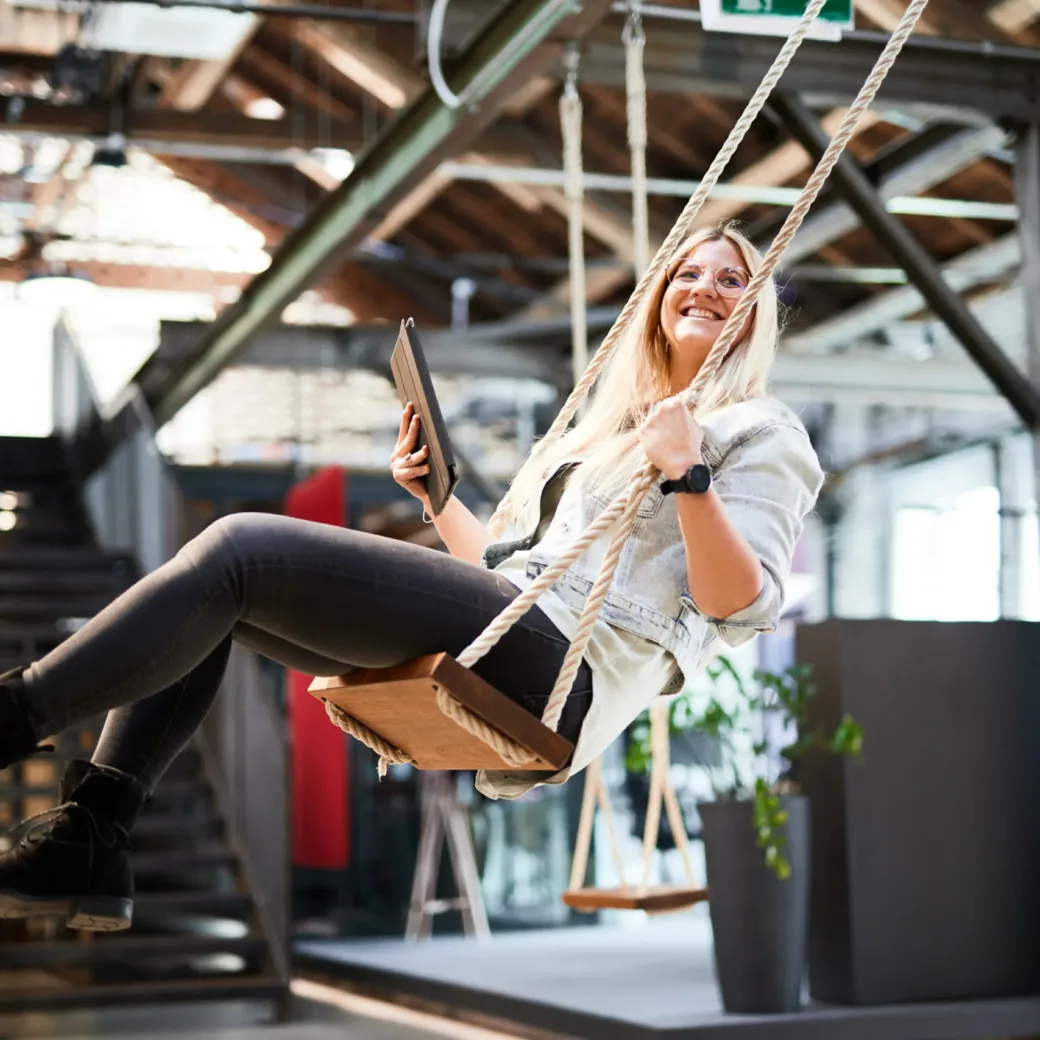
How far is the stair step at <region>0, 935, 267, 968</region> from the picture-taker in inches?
260

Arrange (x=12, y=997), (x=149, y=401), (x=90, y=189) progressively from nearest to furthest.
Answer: (x=12, y=997) → (x=149, y=401) → (x=90, y=189)

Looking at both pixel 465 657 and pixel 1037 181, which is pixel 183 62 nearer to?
pixel 1037 181

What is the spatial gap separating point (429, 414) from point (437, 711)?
1.45 ft

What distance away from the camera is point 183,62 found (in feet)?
38.8

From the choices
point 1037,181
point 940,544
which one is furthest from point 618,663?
point 940,544

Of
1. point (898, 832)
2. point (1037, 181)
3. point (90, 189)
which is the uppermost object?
point (90, 189)

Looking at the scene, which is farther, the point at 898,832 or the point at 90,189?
the point at 90,189

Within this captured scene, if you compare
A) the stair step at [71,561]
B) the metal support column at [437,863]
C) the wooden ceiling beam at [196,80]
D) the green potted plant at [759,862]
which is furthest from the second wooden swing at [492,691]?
the wooden ceiling beam at [196,80]

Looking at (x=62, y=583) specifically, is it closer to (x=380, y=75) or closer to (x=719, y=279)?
(x=380, y=75)

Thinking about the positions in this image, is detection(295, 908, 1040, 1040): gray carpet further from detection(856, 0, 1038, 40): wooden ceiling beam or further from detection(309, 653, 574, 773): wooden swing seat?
detection(856, 0, 1038, 40): wooden ceiling beam

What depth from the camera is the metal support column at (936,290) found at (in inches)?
220

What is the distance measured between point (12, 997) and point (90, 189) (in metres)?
8.66

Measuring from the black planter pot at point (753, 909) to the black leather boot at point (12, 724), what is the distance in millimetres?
3360

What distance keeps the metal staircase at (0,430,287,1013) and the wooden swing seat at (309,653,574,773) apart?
15.7ft
